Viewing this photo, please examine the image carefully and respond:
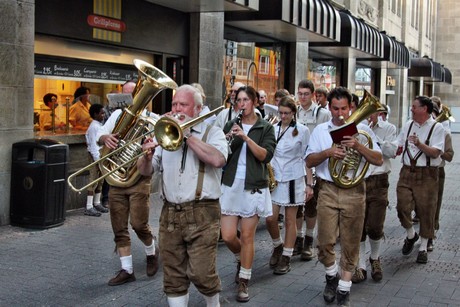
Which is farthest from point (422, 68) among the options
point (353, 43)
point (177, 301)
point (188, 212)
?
point (177, 301)

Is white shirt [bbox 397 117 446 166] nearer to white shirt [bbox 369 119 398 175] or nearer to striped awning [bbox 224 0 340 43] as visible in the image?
white shirt [bbox 369 119 398 175]

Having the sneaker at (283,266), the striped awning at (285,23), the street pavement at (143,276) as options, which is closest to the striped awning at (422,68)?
the striped awning at (285,23)

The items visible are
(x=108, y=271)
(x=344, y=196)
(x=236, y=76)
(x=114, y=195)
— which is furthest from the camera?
(x=236, y=76)

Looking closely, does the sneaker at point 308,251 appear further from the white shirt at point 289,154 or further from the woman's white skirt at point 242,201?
the woman's white skirt at point 242,201

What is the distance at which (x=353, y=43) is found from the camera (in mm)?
20703

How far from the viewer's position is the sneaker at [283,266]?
22.8 ft

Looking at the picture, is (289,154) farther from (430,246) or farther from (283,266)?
(430,246)

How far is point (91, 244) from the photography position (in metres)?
8.08

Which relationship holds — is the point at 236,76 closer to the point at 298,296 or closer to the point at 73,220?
the point at 73,220

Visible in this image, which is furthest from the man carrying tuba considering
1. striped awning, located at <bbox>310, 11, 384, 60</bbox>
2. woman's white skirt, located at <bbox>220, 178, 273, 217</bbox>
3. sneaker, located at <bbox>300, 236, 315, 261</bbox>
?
striped awning, located at <bbox>310, 11, 384, 60</bbox>

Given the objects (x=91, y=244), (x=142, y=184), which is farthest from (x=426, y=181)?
(x=91, y=244)

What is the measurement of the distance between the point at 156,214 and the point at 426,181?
4380 mm

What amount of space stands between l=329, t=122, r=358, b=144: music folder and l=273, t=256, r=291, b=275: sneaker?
1876mm

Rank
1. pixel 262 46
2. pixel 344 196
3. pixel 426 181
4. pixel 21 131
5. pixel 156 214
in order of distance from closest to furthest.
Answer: pixel 344 196 → pixel 426 181 → pixel 21 131 → pixel 156 214 → pixel 262 46
